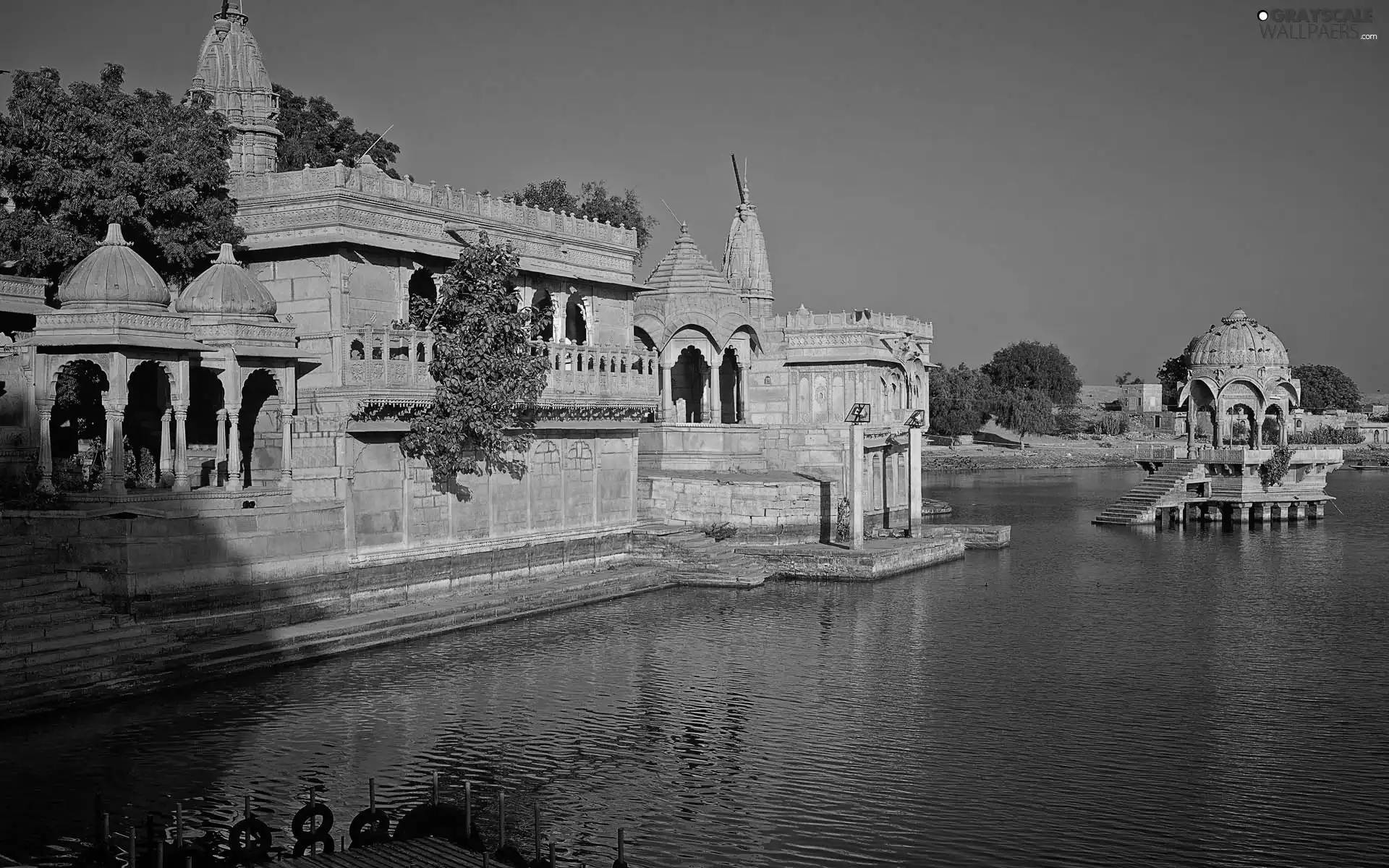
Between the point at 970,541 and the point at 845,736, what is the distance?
21.7m

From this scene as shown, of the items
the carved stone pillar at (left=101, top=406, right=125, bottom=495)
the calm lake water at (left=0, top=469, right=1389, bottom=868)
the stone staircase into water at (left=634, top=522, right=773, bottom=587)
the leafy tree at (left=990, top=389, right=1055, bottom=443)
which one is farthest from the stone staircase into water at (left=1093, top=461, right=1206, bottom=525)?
the leafy tree at (left=990, top=389, right=1055, bottom=443)

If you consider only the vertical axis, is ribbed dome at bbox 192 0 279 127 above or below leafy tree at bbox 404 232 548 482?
above

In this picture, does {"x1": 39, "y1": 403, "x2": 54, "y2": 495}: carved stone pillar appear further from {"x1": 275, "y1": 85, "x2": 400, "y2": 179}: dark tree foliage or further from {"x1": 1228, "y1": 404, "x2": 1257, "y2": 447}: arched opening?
{"x1": 1228, "y1": 404, "x2": 1257, "y2": 447}: arched opening

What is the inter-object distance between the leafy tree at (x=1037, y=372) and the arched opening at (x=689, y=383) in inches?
2729

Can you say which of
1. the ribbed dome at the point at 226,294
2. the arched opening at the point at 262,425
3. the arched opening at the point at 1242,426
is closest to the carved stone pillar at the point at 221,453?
the arched opening at the point at 262,425

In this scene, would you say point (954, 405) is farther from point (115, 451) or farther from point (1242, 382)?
point (115, 451)

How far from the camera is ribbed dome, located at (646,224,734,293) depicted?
3894 cm

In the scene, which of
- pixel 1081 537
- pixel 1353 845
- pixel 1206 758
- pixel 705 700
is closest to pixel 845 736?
pixel 705 700

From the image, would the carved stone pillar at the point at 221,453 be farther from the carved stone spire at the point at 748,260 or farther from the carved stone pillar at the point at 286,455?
the carved stone spire at the point at 748,260

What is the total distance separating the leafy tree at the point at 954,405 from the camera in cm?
9425

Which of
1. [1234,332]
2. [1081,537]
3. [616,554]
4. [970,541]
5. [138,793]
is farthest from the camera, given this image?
[1234,332]

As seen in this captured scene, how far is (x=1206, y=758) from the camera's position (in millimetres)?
16594

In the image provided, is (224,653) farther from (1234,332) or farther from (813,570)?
(1234,332)

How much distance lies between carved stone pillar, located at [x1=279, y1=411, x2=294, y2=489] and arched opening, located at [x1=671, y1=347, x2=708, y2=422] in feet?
70.1
